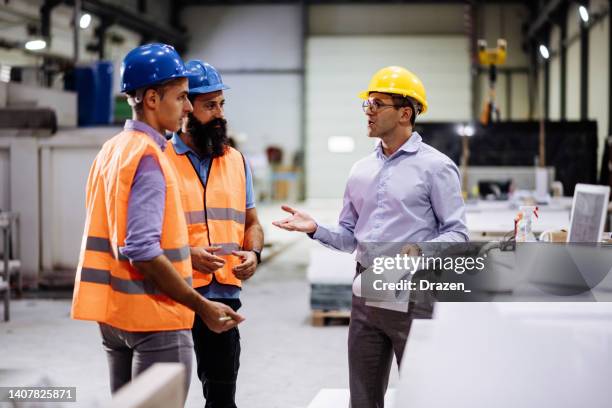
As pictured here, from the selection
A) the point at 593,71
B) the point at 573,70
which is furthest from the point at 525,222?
the point at 573,70

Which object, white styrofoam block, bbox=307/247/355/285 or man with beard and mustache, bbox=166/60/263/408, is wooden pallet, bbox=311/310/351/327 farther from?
man with beard and mustache, bbox=166/60/263/408

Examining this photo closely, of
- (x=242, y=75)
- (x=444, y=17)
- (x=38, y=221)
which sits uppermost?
(x=444, y=17)

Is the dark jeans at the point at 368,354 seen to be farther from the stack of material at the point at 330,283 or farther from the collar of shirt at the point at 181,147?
the stack of material at the point at 330,283

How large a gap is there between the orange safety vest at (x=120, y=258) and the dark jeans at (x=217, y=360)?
764 mm

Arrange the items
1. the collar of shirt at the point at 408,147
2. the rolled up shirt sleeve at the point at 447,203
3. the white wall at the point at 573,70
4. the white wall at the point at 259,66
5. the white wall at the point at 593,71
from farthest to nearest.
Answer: the white wall at the point at 259,66, the white wall at the point at 573,70, the white wall at the point at 593,71, the collar of shirt at the point at 408,147, the rolled up shirt sleeve at the point at 447,203

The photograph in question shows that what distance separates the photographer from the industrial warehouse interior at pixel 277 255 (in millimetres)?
2084

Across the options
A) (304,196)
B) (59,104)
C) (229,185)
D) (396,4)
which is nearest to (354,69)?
(396,4)

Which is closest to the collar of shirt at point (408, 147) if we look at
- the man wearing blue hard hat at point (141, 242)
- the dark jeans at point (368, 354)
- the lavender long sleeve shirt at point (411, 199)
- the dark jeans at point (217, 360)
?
the lavender long sleeve shirt at point (411, 199)

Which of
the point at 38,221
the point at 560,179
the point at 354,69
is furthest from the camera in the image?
the point at 354,69

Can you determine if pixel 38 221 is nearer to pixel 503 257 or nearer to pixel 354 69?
pixel 503 257

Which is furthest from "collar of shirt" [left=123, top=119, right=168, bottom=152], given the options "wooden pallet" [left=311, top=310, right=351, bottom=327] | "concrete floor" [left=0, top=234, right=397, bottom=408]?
"wooden pallet" [left=311, top=310, right=351, bottom=327]

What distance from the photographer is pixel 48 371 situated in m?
5.47

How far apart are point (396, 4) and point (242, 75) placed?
4951 millimetres

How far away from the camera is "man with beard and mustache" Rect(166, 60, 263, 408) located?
3.00 meters
